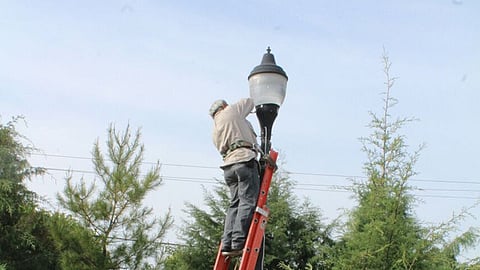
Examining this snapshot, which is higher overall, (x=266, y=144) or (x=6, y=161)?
(x=6, y=161)

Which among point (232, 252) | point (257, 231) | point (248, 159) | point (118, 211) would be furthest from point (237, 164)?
point (118, 211)

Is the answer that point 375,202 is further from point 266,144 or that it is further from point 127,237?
point 127,237

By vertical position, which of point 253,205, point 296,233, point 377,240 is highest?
point 296,233

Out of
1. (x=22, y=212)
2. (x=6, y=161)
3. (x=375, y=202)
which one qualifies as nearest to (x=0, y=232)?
(x=22, y=212)

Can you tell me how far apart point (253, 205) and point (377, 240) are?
9.07ft

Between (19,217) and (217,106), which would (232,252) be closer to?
(217,106)

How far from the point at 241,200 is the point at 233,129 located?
1.64ft

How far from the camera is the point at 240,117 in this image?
14.0 feet

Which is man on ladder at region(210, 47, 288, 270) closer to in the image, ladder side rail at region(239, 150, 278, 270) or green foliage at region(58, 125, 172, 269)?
ladder side rail at region(239, 150, 278, 270)

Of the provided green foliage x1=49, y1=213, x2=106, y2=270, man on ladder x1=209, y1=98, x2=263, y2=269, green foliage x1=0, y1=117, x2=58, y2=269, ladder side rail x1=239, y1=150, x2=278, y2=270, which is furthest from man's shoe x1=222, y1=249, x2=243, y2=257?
green foliage x1=0, y1=117, x2=58, y2=269

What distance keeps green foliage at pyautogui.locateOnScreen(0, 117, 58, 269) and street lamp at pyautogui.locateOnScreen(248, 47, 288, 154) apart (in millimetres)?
7523

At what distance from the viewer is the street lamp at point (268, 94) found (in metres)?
4.34

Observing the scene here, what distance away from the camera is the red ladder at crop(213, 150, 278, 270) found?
151 inches

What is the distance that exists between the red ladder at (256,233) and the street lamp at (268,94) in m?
0.24
